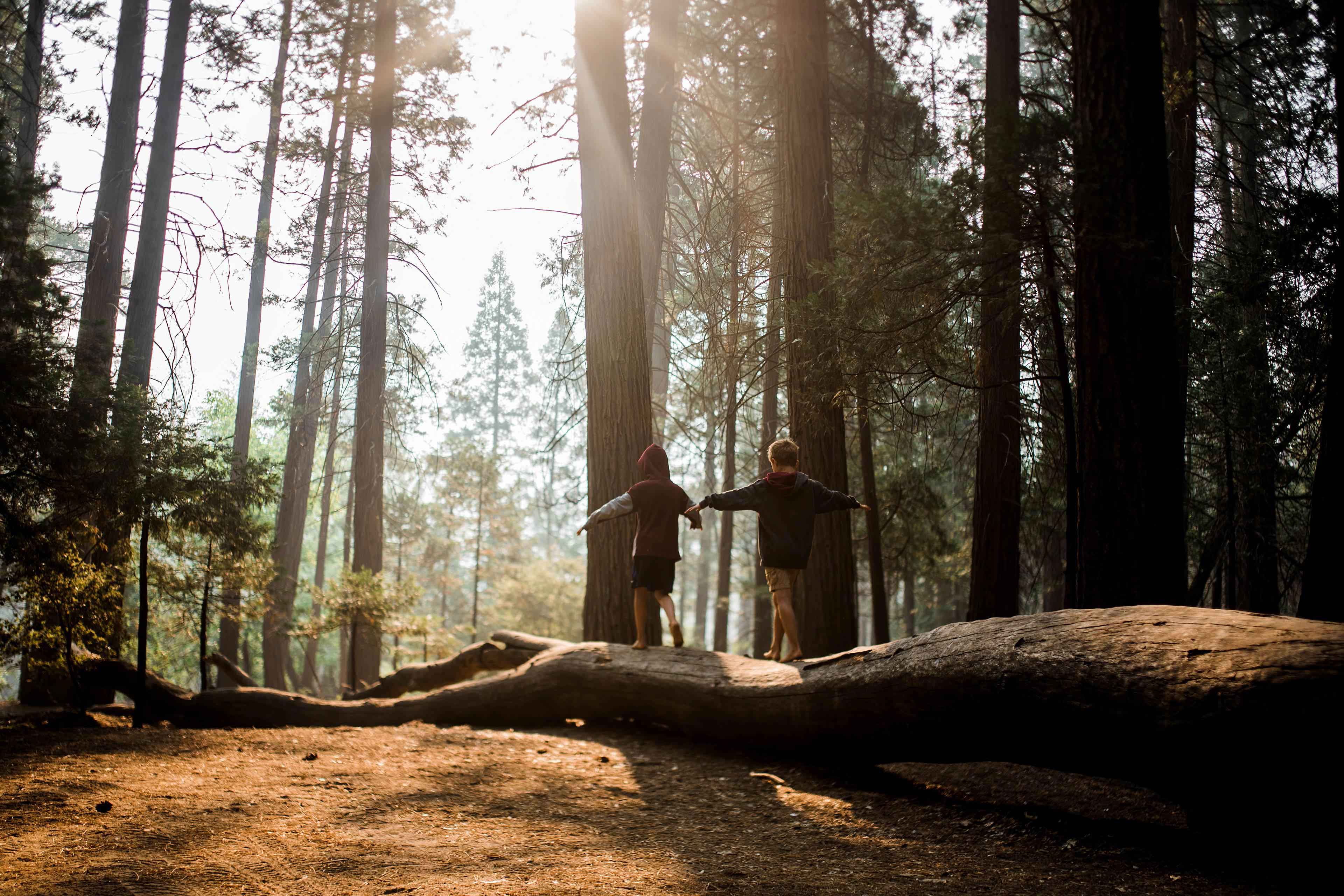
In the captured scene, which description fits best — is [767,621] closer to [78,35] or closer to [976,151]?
[976,151]

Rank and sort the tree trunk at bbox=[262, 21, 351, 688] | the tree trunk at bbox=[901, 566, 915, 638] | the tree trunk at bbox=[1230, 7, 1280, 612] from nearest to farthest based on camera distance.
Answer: the tree trunk at bbox=[1230, 7, 1280, 612] → the tree trunk at bbox=[262, 21, 351, 688] → the tree trunk at bbox=[901, 566, 915, 638]

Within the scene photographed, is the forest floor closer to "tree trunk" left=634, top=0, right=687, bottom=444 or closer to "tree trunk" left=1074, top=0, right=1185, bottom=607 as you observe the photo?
"tree trunk" left=1074, top=0, right=1185, bottom=607

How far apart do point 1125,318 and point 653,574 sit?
4.34m

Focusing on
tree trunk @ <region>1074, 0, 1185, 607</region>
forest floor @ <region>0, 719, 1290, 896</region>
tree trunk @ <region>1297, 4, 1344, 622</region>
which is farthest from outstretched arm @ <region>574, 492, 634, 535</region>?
tree trunk @ <region>1297, 4, 1344, 622</region>

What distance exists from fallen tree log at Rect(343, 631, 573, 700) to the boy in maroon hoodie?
1.52 m

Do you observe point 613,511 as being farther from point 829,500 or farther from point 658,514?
point 829,500

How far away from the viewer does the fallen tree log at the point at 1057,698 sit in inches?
122

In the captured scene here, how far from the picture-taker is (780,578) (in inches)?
264

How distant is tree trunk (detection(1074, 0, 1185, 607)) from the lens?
5.39m

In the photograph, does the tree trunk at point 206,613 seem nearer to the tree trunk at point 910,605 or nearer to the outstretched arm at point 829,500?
the outstretched arm at point 829,500

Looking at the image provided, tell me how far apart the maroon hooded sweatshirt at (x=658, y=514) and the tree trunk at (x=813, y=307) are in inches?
69.4

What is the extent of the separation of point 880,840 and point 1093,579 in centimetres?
258

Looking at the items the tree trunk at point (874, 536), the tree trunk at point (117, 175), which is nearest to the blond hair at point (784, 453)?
the tree trunk at point (874, 536)

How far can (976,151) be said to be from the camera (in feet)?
20.7
